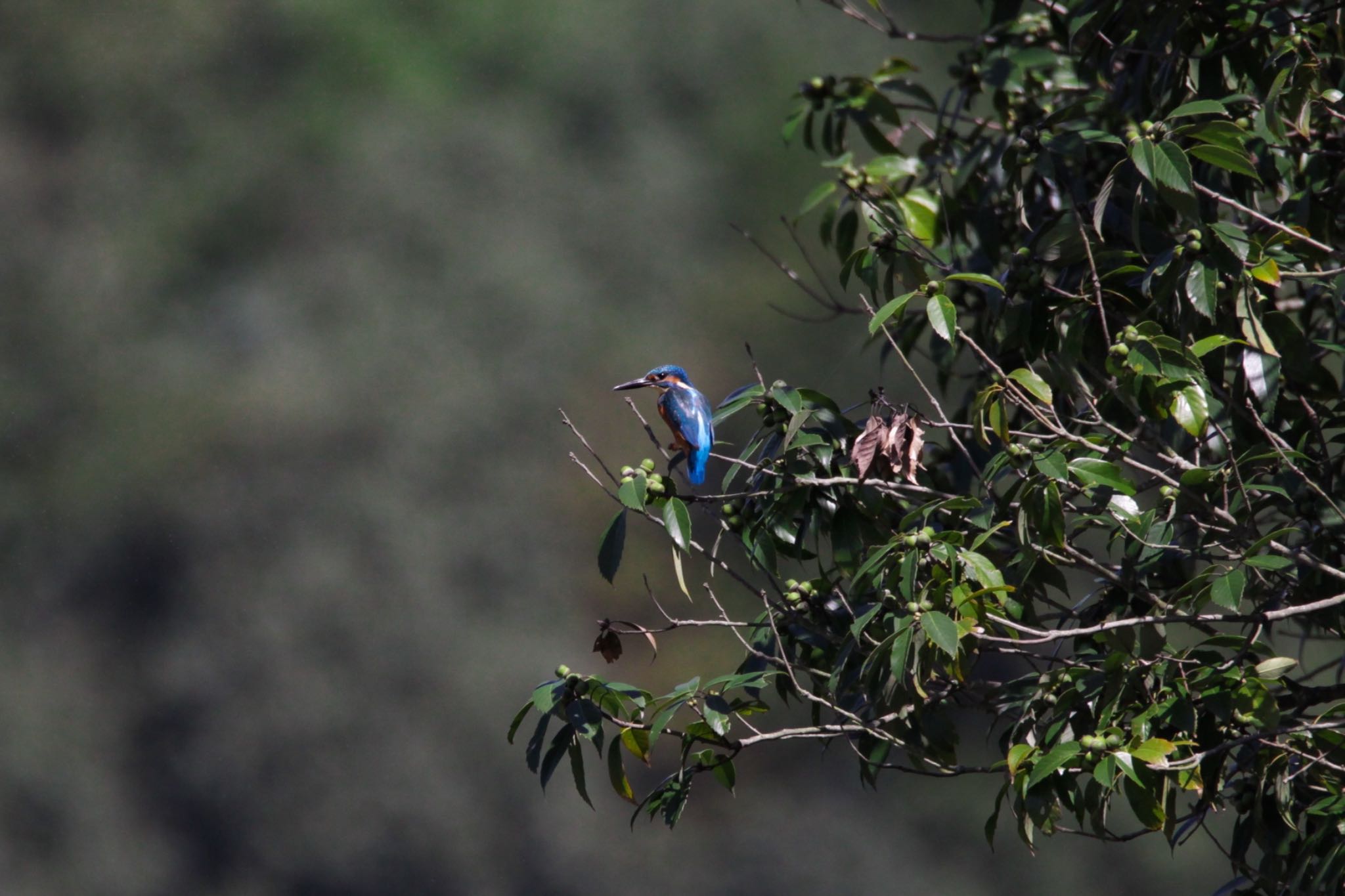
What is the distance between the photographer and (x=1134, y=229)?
1.85 metres

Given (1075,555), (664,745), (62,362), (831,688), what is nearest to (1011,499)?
(1075,555)

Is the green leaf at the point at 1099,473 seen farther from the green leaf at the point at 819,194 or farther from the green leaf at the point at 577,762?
the green leaf at the point at 819,194

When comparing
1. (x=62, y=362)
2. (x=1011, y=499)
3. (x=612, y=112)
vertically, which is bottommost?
(x=1011, y=499)

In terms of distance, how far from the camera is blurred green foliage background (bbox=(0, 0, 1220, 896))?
8789mm

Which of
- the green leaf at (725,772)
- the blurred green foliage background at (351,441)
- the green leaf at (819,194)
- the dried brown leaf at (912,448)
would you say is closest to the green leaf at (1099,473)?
the dried brown leaf at (912,448)

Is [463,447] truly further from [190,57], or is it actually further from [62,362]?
[190,57]

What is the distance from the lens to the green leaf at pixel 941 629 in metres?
1.64

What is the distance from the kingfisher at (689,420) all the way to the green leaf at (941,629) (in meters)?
0.73

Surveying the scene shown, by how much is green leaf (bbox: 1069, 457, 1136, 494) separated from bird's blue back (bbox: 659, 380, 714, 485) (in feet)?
2.49

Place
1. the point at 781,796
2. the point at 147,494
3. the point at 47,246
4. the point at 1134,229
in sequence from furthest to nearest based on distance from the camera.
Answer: the point at 47,246 → the point at 147,494 → the point at 781,796 → the point at 1134,229

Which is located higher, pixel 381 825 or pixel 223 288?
pixel 223 288

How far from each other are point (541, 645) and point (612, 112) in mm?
4195

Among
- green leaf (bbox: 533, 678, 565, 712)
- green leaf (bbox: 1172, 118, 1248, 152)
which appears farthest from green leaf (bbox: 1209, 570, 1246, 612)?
green leaf (bbox: 533, 678, 565, 712)

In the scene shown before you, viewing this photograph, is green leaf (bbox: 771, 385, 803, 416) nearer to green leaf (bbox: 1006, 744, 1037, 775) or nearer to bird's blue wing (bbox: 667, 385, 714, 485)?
bird's blue wing (bbox: 667, 385, 714, 485)
